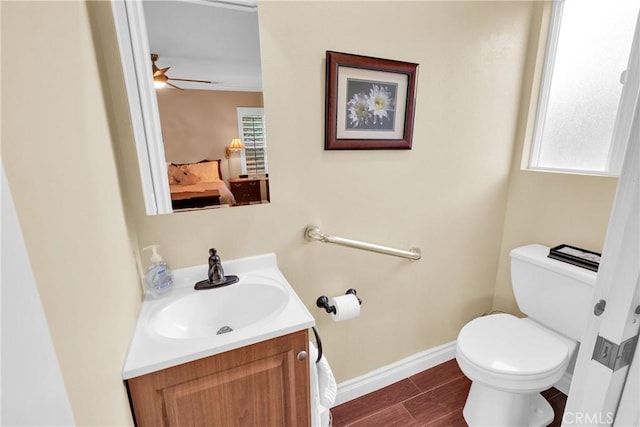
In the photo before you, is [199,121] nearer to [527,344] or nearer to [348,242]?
[348,242]

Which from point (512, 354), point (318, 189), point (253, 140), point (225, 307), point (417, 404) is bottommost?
point (417, 404)

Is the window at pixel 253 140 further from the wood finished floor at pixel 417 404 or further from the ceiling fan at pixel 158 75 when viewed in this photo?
the wood finished floor at pixel 417 404

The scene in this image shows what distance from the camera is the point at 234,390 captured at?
2.92ft

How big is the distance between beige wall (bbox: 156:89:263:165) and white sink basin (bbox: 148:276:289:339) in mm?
449

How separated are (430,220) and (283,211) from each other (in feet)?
2.73

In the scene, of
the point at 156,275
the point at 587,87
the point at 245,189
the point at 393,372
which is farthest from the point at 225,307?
the point at 587,87

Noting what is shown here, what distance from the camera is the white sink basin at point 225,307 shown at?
3.52 feet

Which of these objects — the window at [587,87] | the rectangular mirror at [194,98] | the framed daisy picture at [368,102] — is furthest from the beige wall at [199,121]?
the window at [587,87]

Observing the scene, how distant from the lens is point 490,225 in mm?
1852

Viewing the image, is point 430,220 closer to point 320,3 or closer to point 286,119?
point 286,119

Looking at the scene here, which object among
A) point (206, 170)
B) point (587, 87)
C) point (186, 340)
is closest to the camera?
point (186, 340)

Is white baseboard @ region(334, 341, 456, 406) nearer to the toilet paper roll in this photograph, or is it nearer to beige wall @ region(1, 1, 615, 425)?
beige wall @ region(1, 1, 615, 425)

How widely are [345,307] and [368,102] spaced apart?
0.92 m

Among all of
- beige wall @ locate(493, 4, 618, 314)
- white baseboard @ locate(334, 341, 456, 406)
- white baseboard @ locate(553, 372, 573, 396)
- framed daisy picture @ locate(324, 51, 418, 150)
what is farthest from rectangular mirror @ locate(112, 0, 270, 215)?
white baseboard @ locate(553, 372, 573, 396)
